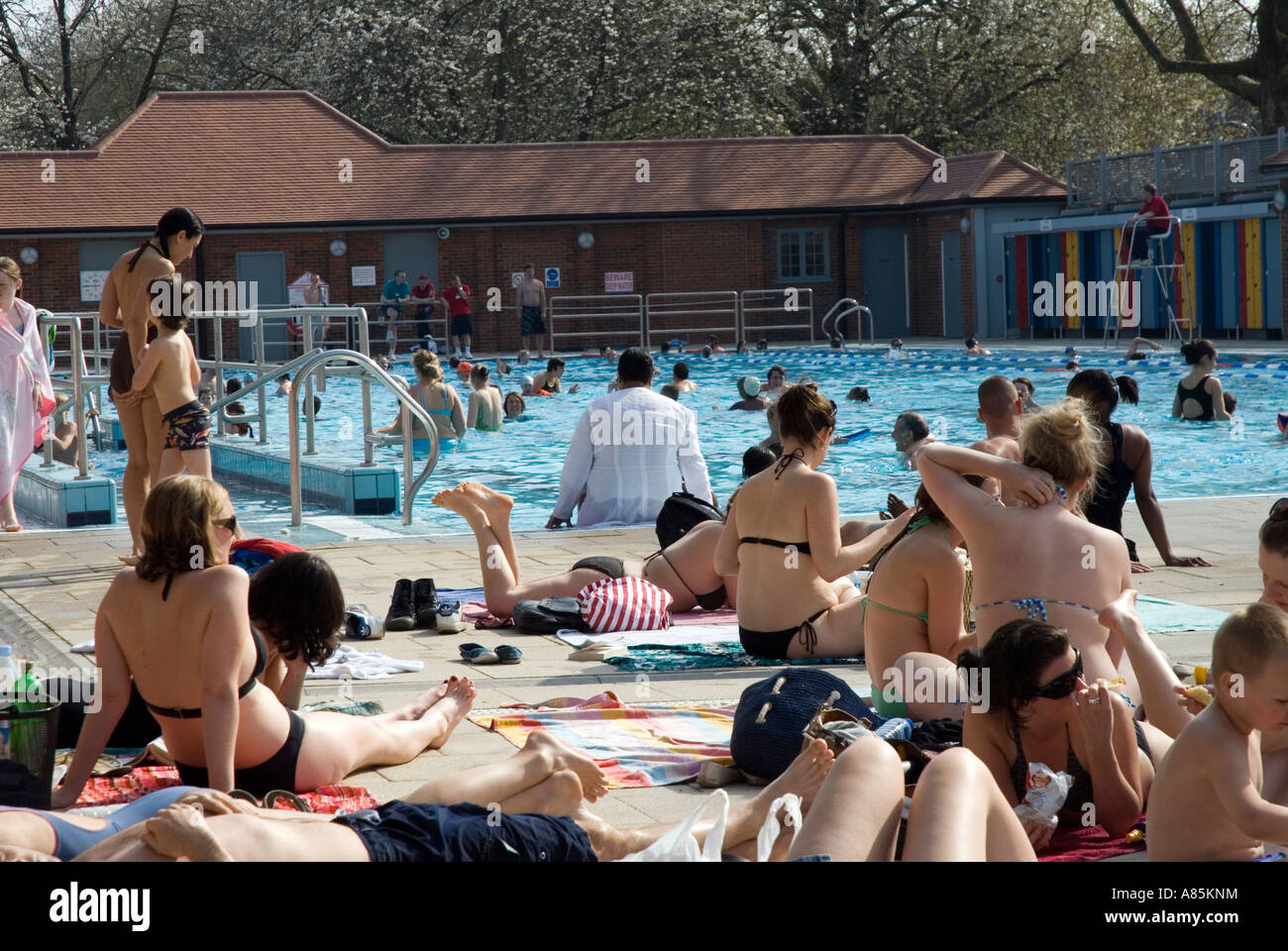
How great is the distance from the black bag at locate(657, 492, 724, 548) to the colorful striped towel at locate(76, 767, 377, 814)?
10.9 ft

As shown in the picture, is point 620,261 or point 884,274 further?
point 884,274

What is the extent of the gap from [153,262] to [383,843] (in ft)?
16.5

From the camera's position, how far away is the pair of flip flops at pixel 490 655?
6.25 metres

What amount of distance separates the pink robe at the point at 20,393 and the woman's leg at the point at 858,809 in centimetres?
745

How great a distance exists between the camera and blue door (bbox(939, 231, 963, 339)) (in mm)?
31109

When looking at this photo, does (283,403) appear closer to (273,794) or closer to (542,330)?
→ (542,330)

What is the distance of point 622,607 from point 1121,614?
3.17 metres

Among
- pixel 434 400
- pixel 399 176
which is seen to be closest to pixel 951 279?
pixel 399 176

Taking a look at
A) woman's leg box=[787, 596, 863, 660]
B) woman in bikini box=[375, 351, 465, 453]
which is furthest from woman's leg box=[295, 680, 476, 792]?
woman in bikini box=[375, 351, 465, 453]

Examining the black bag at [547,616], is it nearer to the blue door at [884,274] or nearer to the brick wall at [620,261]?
the brick wall at [620,261]

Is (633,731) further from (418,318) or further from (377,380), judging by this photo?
(418,318)

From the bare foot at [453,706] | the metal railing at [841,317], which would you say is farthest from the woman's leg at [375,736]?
the metal railing at [841,317]

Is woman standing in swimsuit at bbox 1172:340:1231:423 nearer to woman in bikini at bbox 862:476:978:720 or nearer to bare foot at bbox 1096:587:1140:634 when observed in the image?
woman in bikini at bbox 862:476:978:720

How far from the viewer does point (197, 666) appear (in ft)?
13.6
